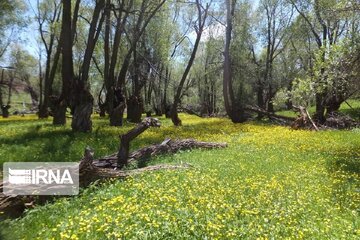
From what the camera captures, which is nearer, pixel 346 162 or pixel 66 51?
pixel 346 162

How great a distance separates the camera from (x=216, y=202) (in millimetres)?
8562

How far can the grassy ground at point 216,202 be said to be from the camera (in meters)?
7.15

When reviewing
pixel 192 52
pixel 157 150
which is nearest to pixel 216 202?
pixel 157 150

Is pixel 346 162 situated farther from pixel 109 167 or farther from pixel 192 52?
pixel 192 52

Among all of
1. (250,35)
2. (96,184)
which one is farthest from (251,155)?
(250,35)

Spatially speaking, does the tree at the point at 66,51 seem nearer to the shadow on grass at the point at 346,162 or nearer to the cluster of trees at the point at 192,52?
the cluster of trees at the point at 192,52

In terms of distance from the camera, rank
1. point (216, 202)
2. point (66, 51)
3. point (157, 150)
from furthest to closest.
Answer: point (66, 51)
point (157, 150)
point (216, 202)

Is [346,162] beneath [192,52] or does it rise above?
beneath

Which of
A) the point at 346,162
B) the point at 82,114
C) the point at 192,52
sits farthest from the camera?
the point at 192,52

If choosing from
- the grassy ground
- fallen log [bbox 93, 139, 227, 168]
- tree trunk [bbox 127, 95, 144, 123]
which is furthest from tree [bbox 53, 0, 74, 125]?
tree trunk [bbox 127, 95, 144, 123]

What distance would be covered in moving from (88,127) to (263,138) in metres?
10.1

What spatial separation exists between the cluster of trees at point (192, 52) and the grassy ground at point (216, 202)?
5.60 meters

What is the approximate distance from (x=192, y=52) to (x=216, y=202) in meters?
23.8

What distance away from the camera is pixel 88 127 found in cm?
2092
